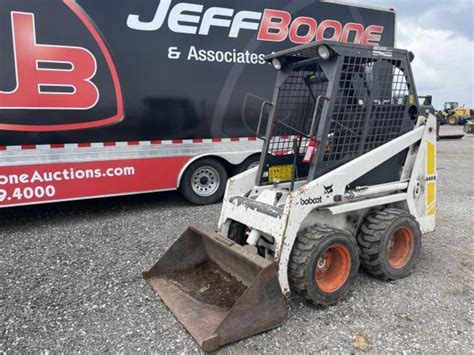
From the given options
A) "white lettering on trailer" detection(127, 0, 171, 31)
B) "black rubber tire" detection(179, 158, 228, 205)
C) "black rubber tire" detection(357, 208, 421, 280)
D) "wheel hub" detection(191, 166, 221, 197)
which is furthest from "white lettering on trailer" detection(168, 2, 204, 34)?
"black rubber tire" detection(357, 208, 421, 280)

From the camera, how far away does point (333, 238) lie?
3.16m

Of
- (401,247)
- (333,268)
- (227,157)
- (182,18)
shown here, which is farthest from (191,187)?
(401,247)

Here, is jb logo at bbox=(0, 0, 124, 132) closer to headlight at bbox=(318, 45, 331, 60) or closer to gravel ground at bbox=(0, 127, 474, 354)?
gravel ground at bbox=(0, 127, 474, 354)

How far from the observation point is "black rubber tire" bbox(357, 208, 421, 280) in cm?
352

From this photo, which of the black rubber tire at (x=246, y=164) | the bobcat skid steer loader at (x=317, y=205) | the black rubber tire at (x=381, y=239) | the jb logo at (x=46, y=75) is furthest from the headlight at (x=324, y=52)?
the black rubber tire at (x=246, y=164)

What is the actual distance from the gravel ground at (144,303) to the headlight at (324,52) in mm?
2089

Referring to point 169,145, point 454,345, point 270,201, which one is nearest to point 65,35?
point 169,145

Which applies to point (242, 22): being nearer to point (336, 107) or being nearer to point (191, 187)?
point (191, 187)

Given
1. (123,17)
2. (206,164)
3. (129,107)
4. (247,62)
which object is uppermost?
(123,17)

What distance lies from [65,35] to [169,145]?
203cm

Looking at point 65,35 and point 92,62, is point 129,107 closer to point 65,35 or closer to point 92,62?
point 92,62

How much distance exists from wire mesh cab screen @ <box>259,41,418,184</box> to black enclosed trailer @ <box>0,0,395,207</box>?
230 centimetres

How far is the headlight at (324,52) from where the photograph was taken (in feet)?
10.5

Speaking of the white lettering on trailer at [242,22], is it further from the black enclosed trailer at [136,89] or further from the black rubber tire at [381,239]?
the black rubber tire at [381,239]
